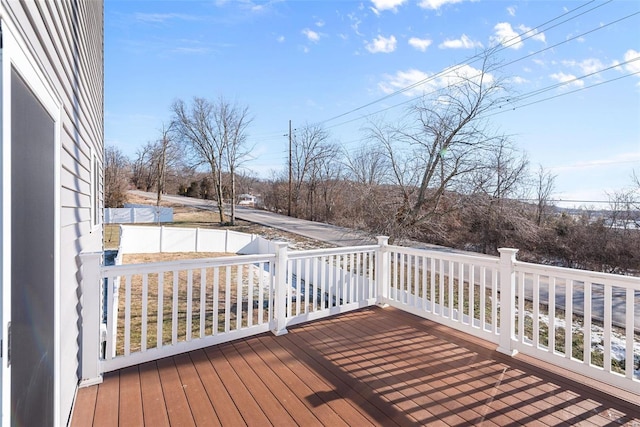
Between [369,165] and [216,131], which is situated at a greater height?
[216,131]

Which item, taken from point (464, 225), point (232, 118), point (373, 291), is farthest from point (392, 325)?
point (232, 118)

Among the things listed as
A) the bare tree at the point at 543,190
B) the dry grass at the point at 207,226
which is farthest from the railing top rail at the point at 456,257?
the bare tree at the point at 543,190

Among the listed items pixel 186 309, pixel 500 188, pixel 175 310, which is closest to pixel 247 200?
pixel 500 188

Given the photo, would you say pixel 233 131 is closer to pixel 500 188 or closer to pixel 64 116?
pixel 500 188

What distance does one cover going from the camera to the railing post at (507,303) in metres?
3.10

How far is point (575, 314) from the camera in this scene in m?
5.64

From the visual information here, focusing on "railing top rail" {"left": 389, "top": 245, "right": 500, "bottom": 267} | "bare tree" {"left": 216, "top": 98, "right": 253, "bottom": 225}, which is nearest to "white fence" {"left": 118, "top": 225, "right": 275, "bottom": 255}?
"bare tree" {"left": 216, "top": 98, "right": 253, "bottom": 225}

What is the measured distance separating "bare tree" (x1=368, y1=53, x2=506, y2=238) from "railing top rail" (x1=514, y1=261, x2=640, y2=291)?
4.74 metres

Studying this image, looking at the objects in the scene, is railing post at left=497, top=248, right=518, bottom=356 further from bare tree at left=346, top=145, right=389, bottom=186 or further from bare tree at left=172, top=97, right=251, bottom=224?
bare tree at left=172, top=97, right=251, bottom=224

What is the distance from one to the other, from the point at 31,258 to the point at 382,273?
150 inches

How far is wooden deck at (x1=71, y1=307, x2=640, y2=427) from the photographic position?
212cm

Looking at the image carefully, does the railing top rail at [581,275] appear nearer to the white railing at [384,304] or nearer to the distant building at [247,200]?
the white railing at [384,304]

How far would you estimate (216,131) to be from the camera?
1859 cm

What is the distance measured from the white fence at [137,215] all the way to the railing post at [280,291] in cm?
1778
